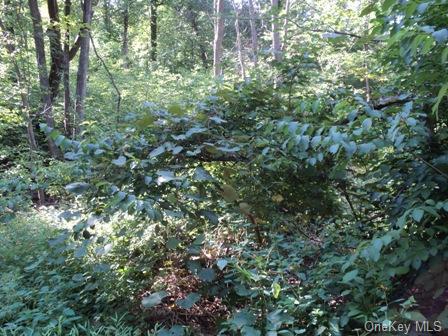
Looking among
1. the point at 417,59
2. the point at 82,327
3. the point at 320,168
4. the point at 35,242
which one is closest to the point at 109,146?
the point at 82,327

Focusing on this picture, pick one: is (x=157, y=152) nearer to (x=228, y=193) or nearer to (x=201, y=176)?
(x=201, y=176)

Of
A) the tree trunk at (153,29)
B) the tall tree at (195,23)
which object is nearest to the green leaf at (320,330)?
the tree trunk at (153,29)

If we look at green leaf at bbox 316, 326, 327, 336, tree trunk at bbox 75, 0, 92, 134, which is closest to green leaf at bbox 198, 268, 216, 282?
green leaf at bbox 316, 326, 327, 336

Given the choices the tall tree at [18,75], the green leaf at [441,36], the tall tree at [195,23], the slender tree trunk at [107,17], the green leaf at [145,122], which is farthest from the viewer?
the tall tree at [195,23]

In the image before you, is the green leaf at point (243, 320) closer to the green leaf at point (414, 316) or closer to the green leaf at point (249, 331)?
the green leaf at point (249, 331)

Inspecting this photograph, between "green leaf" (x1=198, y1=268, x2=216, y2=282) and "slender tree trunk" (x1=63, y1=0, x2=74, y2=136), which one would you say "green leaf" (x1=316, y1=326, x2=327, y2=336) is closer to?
"green leaf" (x1=198, y1=268, x2=216, y2=282)

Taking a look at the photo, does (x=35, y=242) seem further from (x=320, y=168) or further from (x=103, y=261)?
(x=320, y=168)

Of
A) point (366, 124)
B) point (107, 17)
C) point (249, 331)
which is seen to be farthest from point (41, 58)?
point (107, 17)

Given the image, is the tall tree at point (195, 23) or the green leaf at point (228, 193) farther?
the tall tree at point (195, 23)

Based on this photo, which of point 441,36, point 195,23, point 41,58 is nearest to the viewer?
point 441,36

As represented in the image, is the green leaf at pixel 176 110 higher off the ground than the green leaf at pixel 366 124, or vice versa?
the green leaf at pixel 366 124

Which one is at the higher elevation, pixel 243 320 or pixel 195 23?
pixel 195 23

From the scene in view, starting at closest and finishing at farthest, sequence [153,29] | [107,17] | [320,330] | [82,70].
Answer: [320,330]
[82,70]
[107,17]
[153,29]

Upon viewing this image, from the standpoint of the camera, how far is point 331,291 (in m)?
2.38
